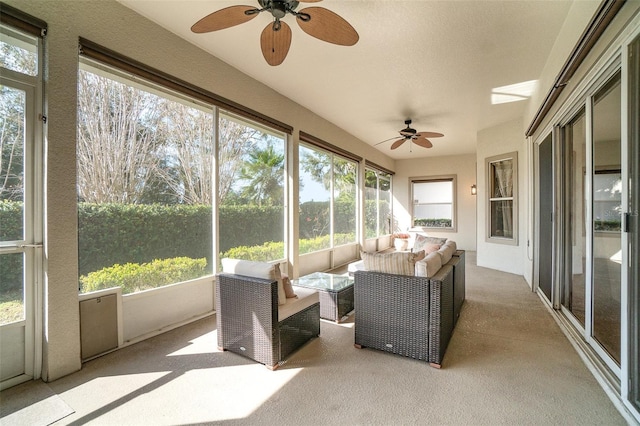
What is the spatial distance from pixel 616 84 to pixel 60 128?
4.00 m

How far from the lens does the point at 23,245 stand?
2.08m

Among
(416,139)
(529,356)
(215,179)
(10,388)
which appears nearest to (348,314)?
(529,356)

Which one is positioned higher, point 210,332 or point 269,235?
point 269,235

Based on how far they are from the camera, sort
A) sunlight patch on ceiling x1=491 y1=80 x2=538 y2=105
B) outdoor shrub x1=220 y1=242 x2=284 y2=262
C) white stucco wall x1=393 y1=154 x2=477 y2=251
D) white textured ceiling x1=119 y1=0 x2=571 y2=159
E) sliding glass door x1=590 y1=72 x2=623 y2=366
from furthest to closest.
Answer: white stucco wall x1=393 y1=154 x2=477 y2=251
sunlight patch on ceiling x1=491 y1=80 x2=538 y2=105
outdoor shrub x1=220 y1=242 x2=284 y2=262
white textured ceiling x1=119 y1=0 x2=571 y2=159
sliding glass door x1=590 y1=72 x2=623 y2=366

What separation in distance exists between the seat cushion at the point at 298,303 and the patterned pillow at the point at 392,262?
2.00 ft

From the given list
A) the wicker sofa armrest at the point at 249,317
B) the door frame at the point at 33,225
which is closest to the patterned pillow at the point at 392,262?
the wicker sofa armrest at the point at 249,317

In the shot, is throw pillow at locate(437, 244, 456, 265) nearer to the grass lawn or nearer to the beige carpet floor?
the beige carpet floor

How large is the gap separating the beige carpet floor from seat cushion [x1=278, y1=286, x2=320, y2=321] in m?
0.36

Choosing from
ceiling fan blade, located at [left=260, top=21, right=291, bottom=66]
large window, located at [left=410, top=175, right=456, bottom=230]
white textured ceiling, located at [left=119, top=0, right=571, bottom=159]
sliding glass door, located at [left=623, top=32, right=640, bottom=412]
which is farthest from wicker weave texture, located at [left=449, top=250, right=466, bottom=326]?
large window, located at [left=410, top=175, right=456, bottom=230]

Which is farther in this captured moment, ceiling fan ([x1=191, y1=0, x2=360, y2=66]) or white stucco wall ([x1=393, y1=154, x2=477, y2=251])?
white stucco wall ([x1=393, y1=154, x2=477, y2=251])

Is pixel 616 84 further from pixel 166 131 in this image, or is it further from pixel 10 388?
pixel 10 388

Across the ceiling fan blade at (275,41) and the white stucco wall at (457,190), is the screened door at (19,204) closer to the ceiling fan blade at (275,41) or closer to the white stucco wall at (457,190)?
the ceiling fan blade at (275,41)

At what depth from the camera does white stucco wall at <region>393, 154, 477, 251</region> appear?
29.3ft

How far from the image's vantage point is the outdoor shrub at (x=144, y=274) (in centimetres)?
254
